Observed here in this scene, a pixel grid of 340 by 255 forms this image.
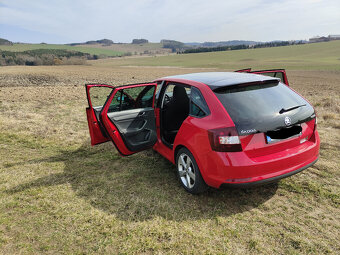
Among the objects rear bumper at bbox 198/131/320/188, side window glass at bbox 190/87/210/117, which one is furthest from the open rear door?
rear bumper at bbox 198/131/320/188

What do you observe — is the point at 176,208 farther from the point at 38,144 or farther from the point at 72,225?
the point at 38,144

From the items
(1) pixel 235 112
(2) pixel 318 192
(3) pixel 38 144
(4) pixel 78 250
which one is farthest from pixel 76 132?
(2) pixel 318 192

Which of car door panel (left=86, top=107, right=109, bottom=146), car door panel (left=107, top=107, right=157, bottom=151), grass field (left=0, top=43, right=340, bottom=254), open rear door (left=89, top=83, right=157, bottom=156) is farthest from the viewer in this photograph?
car door panel (left=86, top=107, right=109, bottom=146)

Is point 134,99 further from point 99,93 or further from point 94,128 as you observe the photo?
→ point 99,93

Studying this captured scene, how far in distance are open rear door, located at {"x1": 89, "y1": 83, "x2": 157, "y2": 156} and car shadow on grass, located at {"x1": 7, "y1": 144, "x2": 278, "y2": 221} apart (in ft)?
1.73

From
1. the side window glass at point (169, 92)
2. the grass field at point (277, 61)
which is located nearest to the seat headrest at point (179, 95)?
the side window glass at point (169, 92)

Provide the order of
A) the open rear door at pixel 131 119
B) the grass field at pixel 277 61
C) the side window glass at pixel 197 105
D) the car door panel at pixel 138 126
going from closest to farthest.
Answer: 1. the side window glass at pixel 197 105
2. the open rear door at pixel 131 119
3. the car door panel at pixel 138 126
4. the grass field at pixel 277 61

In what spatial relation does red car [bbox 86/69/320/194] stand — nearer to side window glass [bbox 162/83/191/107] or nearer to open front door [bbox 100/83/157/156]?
side window glass [bbox 162/83/191/107]

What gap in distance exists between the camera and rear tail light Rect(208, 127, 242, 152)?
2715 millimetres

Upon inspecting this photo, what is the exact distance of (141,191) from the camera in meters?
3.68

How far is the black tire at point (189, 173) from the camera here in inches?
127

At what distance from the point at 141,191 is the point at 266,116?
2084 mm

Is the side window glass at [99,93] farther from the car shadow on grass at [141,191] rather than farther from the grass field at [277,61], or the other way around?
the grass field at [277,61]

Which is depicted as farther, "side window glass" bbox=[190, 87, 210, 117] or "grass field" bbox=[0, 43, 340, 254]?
"side window glass" bbox=[190, 87, 210, 117]
